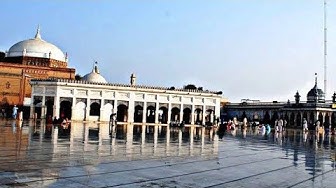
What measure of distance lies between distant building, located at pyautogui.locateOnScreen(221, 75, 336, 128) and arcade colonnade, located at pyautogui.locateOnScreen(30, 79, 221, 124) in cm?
585

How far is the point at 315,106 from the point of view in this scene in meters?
80.1

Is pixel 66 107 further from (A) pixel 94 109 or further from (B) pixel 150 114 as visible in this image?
(B) pixel 150 114

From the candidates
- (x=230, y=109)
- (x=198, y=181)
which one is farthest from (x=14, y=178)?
(x=230, y=109)

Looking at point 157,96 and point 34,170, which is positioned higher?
point 157,96

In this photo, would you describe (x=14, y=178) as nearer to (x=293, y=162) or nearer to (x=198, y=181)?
(x=198, y=181)

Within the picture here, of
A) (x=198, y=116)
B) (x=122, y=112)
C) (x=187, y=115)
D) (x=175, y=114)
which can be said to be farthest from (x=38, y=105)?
(x=198, y=116)

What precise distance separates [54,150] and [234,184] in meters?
6.43

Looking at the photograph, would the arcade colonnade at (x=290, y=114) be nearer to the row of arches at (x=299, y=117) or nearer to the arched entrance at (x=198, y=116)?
the row of arches at (x=299, y=117)

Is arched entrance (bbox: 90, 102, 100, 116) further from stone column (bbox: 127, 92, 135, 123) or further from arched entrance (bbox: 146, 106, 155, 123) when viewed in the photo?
arched entrance (bbox: 146, 106, 155, 123)

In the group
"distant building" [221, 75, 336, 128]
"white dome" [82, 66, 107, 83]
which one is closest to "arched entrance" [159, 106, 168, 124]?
"distant building" [221, 75, 336, 128]

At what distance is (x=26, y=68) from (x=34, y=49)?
200 inches

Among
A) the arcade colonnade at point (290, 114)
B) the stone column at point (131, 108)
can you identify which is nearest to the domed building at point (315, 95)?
the arcade colonnade at point (290, 114)

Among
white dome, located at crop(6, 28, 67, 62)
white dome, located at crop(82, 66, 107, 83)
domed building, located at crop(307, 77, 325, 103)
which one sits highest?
white dome, located at crop(6, 28, 67, 62)

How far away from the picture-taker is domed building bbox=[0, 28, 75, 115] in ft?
218
